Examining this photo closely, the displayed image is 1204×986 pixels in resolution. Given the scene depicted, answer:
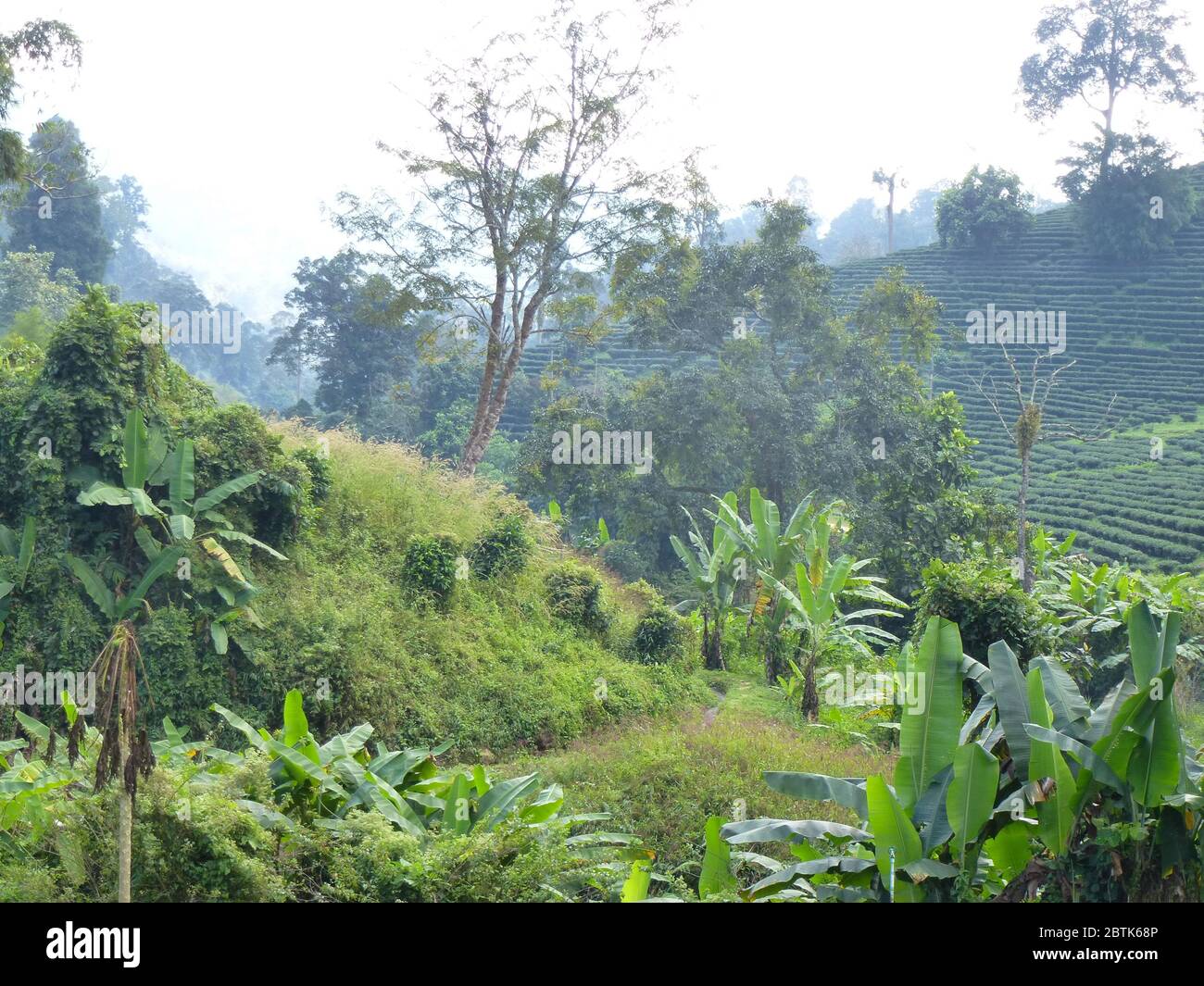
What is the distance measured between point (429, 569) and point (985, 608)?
16.9 feet

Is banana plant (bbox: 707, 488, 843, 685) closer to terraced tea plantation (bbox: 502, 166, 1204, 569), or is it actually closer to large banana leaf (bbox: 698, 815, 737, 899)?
large banana leaf (bbox: 698, 815, 737, 899)

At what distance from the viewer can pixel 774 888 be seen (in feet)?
15.4

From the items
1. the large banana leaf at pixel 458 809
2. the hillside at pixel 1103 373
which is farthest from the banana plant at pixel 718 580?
the hillside at pixel 1103 373

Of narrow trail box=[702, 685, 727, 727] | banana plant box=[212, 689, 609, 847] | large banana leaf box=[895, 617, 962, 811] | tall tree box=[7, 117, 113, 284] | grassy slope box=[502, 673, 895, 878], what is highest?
tall tree box=[7, 117, 113, 284]

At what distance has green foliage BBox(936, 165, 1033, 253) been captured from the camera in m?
40.0

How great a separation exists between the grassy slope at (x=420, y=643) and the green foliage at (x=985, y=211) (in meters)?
34.0

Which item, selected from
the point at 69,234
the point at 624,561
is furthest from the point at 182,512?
the point at 69,234

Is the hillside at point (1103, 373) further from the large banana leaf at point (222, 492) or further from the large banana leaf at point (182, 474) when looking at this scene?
the large banana leaf at point (182, 474)

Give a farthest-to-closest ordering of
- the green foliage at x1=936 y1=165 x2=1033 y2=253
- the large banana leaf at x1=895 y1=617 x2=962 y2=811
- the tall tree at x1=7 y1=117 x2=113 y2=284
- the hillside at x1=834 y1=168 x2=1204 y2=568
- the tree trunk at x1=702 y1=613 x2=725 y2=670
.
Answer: the green foliage at x1=936 y1=165 x2=1033 y2=253
the tall tree at x1=7 y1=117 x2=113 y2=284
the hillside at x1=834 y1=168 x2=1204 y2=568
the tree trunk at x1=702 y1=613 x2=725 y2=670
the large banana leaf at x1=895 y1=617 x2=962 y2=811

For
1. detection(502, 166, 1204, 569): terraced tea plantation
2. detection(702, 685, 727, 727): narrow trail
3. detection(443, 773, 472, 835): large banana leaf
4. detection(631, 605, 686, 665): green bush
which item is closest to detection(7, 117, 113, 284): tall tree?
detection(502, 166, 1204, 569): terraced tea plantation

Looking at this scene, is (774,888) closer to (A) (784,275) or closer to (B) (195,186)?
(A) (784,275)

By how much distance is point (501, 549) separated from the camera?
35.7 ft

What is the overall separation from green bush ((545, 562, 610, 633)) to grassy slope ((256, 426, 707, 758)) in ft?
0.44
